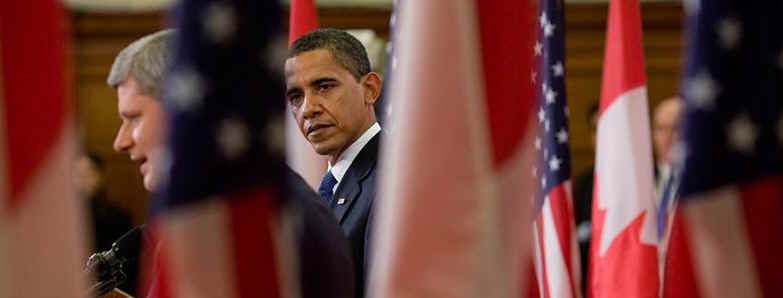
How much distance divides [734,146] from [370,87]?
187 cm

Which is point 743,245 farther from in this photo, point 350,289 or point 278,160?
point 350,289

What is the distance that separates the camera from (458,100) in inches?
64.8

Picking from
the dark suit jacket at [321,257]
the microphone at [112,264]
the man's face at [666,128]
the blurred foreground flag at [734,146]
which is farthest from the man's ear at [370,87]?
the man's face at [666,128]

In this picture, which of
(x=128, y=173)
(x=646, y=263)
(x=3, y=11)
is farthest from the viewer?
(x=128, y=173)

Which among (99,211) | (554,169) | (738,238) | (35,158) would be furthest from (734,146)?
(99,211)

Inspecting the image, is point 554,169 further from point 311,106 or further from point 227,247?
point 227,247

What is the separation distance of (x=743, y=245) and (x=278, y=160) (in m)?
0.62

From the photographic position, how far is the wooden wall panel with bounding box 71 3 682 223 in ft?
21.9

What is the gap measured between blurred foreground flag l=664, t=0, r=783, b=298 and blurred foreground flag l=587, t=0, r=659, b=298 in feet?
5.22

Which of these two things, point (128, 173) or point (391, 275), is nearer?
point (391, 275)

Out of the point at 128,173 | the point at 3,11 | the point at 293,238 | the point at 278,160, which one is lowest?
the point at 128,173

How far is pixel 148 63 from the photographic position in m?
2.01

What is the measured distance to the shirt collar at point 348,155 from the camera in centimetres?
323

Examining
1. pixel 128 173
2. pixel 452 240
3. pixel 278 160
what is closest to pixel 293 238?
pixel 278 160
